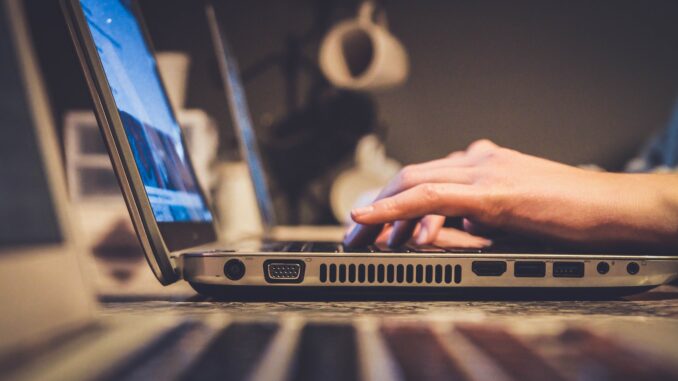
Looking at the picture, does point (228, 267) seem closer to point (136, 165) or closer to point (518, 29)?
point (136, 165)

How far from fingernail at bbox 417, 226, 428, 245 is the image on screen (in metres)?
0.34

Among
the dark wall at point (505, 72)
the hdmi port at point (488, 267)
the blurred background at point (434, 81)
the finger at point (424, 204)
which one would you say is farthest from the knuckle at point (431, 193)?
the dark wall at point (505, 72)

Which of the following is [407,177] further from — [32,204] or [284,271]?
[32,204]

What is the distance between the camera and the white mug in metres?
2.09

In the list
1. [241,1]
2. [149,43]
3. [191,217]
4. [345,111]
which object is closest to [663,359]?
[191,217]

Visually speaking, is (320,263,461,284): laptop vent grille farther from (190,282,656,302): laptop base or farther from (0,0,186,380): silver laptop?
(0,0,186,380): silver laptop

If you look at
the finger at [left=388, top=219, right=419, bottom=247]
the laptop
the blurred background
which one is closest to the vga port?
the laptop

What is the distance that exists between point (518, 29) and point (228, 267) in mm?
2420

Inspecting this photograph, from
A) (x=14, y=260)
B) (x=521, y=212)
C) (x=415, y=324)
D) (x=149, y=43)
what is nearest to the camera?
(x=14, y=260)

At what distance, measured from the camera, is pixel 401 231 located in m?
0.75

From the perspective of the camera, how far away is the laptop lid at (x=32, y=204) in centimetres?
30

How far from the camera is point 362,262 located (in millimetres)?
539

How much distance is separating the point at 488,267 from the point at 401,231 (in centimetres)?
21

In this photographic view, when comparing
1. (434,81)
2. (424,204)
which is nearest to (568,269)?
(424,204)
